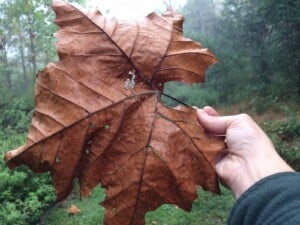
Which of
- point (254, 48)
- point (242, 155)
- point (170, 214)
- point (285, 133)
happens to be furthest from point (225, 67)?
point (242, 155)

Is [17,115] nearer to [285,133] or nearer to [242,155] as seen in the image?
[285,133]

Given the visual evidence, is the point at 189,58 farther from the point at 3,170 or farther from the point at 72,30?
the point at 3,170

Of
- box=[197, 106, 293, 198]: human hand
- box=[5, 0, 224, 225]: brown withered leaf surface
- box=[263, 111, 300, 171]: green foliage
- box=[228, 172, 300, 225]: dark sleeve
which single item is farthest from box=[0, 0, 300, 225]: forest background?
box=[5, 0, 224, 225]: brown withered leaf surface

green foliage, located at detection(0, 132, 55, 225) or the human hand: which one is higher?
the human hand

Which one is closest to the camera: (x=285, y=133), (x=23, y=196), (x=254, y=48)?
(x=23, y=196)

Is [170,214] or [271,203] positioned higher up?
[271,203]

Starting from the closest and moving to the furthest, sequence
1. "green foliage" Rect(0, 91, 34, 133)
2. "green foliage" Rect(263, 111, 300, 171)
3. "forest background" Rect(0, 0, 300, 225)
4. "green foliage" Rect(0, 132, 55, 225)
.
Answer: "green foliage" Rect(0, 132, 55, 225) < "forest background" Rect(0, 0, 300, 225) < "green foliage" Rect(263, 111, 300, 171) < "green foliage" Rect(0, 91, 34, 133)

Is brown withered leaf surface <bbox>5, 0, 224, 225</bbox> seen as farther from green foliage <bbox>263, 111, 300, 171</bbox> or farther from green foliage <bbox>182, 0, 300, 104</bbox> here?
green foliage <bbox>182, 0, 300, 104</bbox>
